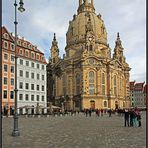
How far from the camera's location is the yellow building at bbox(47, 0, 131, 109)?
117144mm

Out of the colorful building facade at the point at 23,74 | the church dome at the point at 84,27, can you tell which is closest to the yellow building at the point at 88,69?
the church dome at the point at 84,27

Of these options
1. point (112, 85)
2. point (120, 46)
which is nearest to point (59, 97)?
point (112, 85)

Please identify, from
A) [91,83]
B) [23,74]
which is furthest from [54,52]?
[23,74]

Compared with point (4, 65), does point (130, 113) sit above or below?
below

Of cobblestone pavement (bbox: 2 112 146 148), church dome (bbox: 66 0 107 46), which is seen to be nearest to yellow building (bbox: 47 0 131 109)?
church dome (bbox: 66 0 107 46)

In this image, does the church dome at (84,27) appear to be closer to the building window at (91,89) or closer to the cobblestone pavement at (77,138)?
the building window at (91,89)

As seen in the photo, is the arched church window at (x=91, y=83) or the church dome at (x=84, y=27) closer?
the arched church window at (x=91, y=83)

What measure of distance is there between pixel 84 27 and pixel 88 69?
20.4 meters

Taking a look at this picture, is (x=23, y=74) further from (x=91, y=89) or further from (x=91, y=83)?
(x=91, y=83)

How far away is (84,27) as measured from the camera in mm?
128875

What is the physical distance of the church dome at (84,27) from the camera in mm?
128500

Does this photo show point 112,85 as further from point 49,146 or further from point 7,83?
point 49,146

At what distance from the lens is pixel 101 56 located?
123438 millimetres

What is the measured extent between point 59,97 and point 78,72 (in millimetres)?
13480
